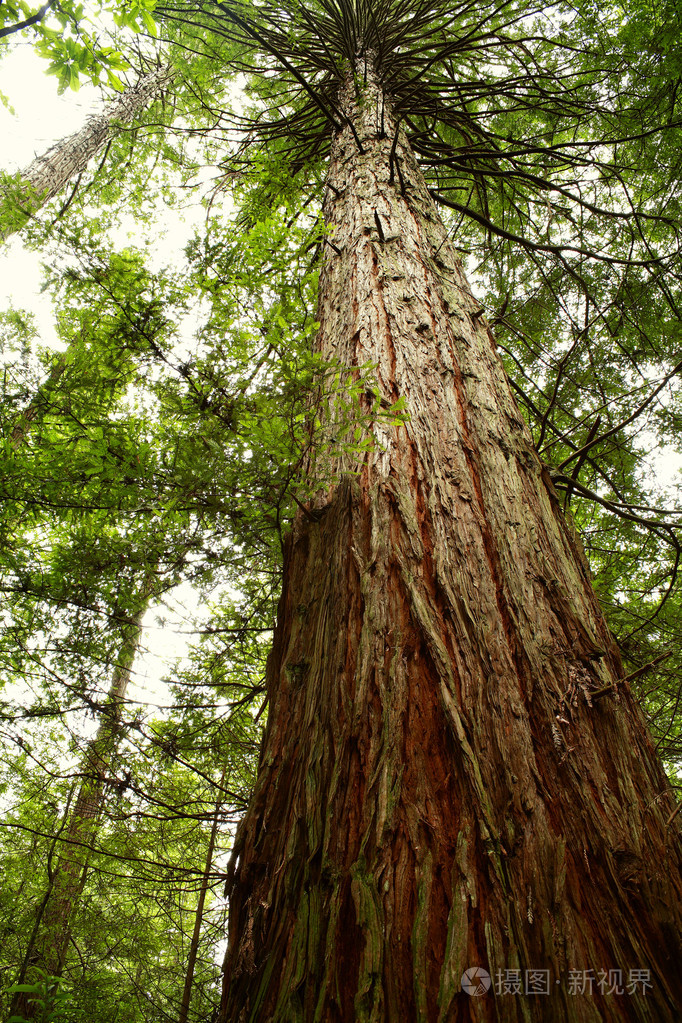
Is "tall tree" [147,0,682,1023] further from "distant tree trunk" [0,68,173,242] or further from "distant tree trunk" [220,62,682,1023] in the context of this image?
"distant tree trunk" [0,68,173,242]

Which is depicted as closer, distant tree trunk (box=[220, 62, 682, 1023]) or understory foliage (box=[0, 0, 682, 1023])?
distant tree trunk (box=[220, 62, 682, 1023])

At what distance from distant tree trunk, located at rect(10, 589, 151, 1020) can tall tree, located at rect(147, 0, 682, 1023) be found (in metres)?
1.28

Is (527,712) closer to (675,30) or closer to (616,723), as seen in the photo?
(616,723)

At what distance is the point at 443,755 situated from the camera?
3.86 ft

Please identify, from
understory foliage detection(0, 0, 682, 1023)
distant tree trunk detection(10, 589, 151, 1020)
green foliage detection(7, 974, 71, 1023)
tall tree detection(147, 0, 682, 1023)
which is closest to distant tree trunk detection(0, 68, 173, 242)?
understory foliage detection(0, 0, 682, 1023)

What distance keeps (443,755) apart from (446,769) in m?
0.03

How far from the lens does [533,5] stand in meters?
3.88

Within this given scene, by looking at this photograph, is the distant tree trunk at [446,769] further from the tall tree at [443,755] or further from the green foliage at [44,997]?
the green foliage at [44,997]

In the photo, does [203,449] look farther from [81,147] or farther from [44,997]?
[81,147]

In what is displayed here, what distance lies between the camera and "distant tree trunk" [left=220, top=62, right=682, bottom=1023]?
0.94 meters

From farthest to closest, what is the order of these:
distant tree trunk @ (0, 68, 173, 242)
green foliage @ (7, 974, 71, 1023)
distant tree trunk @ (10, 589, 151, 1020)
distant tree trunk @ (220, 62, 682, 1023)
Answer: distant tree trunk @ (0, 68, 173, 242) < distant tree trunk @ (10, 589, 151, 1020) < green foliage @ (7, 974, 71, 1023) < distant tree trunk @ (220, 62, 682, 1023)

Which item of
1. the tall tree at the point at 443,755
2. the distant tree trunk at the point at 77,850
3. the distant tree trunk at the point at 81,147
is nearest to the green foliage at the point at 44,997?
the distant tree trunk at the point at 77,850

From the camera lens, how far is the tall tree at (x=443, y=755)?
0.95 m

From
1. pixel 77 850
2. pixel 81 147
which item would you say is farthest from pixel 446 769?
pixel 81 147
